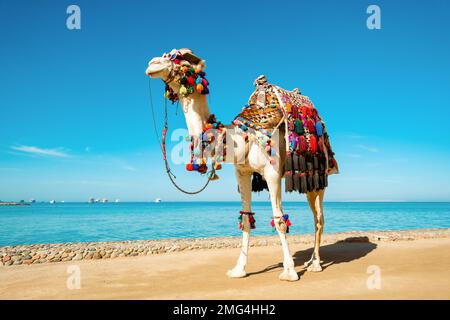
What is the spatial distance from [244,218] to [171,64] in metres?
2.80

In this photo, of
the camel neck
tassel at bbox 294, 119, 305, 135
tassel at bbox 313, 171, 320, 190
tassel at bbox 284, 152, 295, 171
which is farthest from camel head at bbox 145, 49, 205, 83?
tassel at bbox 313, 171, 320, 190

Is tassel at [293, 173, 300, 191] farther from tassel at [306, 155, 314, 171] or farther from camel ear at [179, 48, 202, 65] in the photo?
camel ear at [179, 48, 202, 65]

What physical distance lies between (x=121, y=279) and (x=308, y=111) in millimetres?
4513

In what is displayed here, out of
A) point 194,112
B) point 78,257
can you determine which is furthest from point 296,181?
point 78,257

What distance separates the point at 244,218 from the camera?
18.9ft

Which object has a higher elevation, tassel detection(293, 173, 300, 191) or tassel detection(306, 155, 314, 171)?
tassel detection(306, 155, 314, 171)

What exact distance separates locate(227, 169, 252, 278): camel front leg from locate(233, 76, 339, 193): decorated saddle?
1.42 ft

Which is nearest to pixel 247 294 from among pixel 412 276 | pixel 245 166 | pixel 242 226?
pixel 242 226

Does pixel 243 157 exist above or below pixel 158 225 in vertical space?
above

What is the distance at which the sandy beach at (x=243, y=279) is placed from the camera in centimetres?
448

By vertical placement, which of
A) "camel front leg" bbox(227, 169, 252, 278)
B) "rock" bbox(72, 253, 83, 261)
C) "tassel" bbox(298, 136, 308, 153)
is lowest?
"rock" bbox(72, 253, 83, 261)

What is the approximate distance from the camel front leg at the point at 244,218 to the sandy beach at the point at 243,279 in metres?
0.22

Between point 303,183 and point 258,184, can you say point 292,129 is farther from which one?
point 258,184

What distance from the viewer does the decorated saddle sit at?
5531 mm
